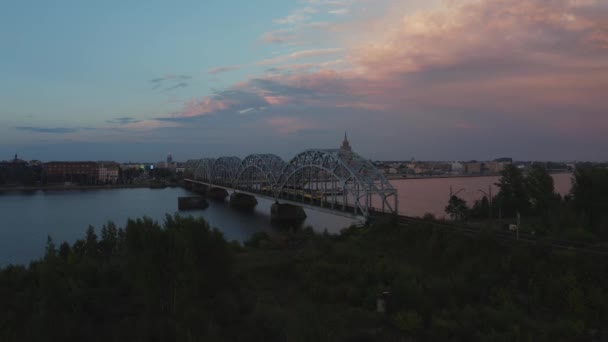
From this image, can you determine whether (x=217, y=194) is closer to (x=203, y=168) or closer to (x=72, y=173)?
(x=203, y=168)

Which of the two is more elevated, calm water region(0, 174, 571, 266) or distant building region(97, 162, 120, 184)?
distant building region(97, 162, 120, 184)

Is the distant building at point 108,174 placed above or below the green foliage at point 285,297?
above

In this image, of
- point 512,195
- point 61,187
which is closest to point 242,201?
point 512,195

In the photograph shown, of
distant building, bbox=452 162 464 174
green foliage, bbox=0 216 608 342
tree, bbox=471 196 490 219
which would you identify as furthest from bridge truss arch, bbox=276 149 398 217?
distant building, bbox=452 162 464 174

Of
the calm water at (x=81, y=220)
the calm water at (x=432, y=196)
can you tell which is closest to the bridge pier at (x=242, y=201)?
the calm water at (x=81, y=220)

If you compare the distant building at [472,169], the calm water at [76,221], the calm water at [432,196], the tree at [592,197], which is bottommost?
the calm water at [76,221]

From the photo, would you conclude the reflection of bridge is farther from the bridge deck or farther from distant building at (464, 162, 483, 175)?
distant building at (464, 162, 483, 175)

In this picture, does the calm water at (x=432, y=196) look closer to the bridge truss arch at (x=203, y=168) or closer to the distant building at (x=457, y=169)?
the bridge truss arch at (x=203, y=168)
